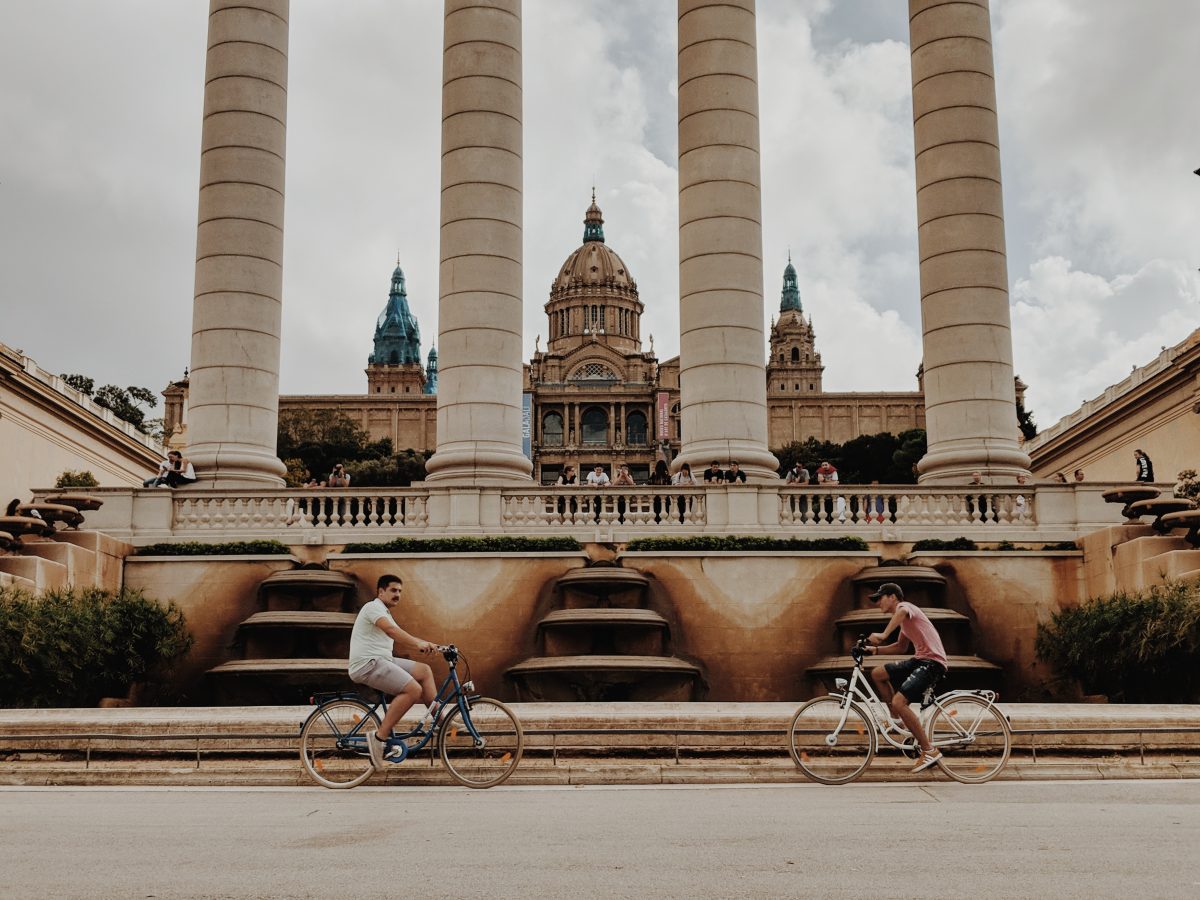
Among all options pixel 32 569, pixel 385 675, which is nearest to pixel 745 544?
pixel 32 569

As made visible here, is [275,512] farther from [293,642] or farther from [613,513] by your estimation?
[613,513]

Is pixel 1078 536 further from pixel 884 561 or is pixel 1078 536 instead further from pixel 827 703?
pixel 827 703

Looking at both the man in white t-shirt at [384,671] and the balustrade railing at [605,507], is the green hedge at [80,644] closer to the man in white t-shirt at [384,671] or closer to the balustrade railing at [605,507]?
the balustrade railing at [605,507]

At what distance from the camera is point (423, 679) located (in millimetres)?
17359

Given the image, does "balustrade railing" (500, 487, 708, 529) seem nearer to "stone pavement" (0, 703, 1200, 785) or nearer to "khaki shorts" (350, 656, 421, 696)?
"stone pavement" (0, 703, 1200, 785)

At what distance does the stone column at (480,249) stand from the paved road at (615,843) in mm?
23163

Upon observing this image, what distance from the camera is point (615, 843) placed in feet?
41.4

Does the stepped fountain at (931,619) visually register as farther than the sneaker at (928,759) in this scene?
Yes

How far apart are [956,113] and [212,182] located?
22.1m

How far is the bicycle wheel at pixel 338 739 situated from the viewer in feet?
56.1

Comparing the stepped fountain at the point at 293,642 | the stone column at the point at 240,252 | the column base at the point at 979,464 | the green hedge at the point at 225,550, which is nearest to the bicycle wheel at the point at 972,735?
the stepped fountain at the point at 293,642

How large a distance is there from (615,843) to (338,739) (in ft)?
18.4

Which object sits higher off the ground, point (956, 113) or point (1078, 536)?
point (956, 113)

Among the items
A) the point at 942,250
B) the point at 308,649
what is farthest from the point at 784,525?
the point at 308,649
